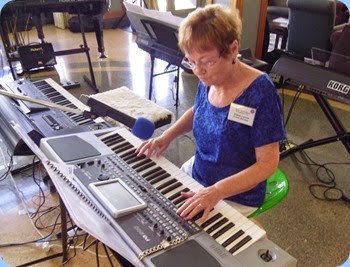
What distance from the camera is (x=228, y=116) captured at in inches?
46.5

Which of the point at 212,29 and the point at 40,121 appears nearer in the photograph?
the point at 212,29

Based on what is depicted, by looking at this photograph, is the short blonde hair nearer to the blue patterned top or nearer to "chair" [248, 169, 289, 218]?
the blue patterned top

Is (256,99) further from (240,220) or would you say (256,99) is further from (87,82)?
(87,82)

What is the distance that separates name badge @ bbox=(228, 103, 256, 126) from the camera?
1121 mm

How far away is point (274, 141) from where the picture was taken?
3.65ft

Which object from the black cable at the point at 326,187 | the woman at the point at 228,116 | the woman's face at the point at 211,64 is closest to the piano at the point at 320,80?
the black cable at the point at 326,187

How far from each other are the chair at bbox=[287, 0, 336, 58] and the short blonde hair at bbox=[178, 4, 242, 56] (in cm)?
266

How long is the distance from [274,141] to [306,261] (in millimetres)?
1061

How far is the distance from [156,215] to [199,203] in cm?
13

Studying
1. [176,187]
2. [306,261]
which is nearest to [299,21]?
[306,261]

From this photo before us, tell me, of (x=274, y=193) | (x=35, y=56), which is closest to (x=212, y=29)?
(x=274, y=193)

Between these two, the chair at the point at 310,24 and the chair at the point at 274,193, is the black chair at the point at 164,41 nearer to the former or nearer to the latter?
the chair at the point at 274,193

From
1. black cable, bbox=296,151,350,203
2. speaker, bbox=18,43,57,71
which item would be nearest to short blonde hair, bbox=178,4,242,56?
black cable, bbox=296,151,350,203

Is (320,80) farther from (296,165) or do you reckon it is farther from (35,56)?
(35,56)
